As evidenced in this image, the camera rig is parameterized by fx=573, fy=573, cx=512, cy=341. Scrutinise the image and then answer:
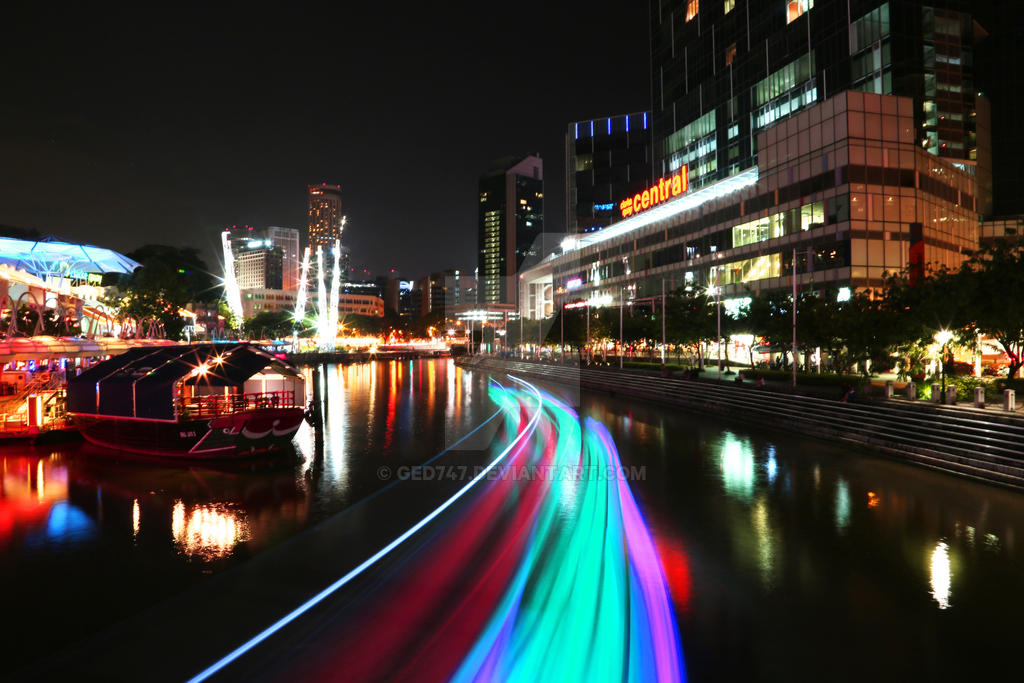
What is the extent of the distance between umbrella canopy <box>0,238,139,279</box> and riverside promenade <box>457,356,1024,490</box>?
37.9 m

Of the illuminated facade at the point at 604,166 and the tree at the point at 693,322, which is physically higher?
the illuminated facade at the point at 604,166

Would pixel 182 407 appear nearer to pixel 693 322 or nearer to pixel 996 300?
pixel 996 300

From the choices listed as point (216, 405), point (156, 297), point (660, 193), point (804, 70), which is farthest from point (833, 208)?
point (156, 297)

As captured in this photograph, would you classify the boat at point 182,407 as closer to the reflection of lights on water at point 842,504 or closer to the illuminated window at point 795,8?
the reflection of lights on water at point 842,504

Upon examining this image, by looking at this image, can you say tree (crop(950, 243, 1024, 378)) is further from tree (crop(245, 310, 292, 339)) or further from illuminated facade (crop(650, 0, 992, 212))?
tree (crop(245, 310, 292, 339))

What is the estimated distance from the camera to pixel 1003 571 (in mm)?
9406

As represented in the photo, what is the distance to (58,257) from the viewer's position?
3816cm

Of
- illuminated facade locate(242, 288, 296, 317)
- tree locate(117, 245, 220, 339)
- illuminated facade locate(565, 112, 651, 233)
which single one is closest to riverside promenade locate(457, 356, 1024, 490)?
tree locate(117, 245, 220, 339)

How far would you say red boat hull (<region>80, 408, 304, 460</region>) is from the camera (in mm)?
18312

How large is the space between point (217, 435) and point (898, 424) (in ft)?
73.1

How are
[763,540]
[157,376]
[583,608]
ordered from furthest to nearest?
[157,376] < [763,540] < [583,608]

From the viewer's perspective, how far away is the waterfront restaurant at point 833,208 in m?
48.1

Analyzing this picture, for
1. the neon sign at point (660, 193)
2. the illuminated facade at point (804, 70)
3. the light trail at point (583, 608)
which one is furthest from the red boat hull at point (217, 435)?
the neon sign at point (660, 193)

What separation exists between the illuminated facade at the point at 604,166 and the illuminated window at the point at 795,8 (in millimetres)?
54113
